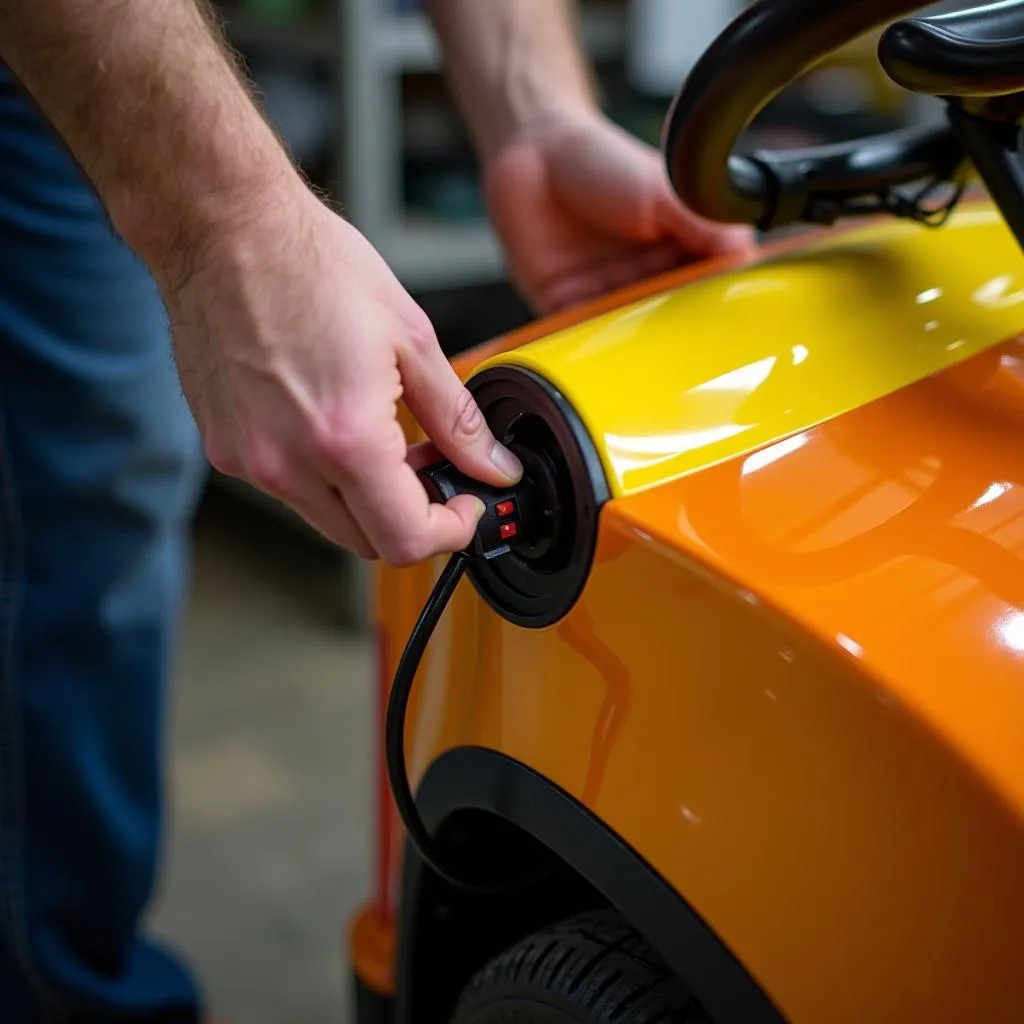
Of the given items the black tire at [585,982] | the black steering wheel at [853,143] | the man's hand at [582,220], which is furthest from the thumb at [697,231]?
the black tire at [585,982]

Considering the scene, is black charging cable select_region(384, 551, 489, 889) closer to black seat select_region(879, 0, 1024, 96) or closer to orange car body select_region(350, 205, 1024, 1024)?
orange car body select_region(350, 205, 1024, 1024)

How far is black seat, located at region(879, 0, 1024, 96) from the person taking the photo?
468 millimetres

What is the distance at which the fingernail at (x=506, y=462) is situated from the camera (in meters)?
0.50

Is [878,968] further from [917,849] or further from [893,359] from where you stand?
[893,359]

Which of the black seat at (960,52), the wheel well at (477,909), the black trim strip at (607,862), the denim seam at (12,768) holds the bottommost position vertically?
the denim seam at (12,768)

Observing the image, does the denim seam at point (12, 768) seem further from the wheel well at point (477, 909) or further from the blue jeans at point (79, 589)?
the wheel well at point (477, 909)

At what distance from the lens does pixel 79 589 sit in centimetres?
101

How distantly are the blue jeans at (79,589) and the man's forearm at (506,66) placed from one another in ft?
0.90

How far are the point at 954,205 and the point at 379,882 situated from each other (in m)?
0.52

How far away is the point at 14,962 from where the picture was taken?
107 centimetres

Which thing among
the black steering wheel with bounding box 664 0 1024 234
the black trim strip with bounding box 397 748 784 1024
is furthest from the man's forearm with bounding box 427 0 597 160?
the black trim strip with bounding box 397 748 784 1024

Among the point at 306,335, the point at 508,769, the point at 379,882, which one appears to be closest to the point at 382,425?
the point at 306,335

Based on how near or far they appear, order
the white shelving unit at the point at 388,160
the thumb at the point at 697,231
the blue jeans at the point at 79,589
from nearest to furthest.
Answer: the thumb at the point at 697,231
the blue jeans at the point at 79,589
the white shelving unit at the point at 388,160

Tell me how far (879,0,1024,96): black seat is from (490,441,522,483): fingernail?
0.66 feet
